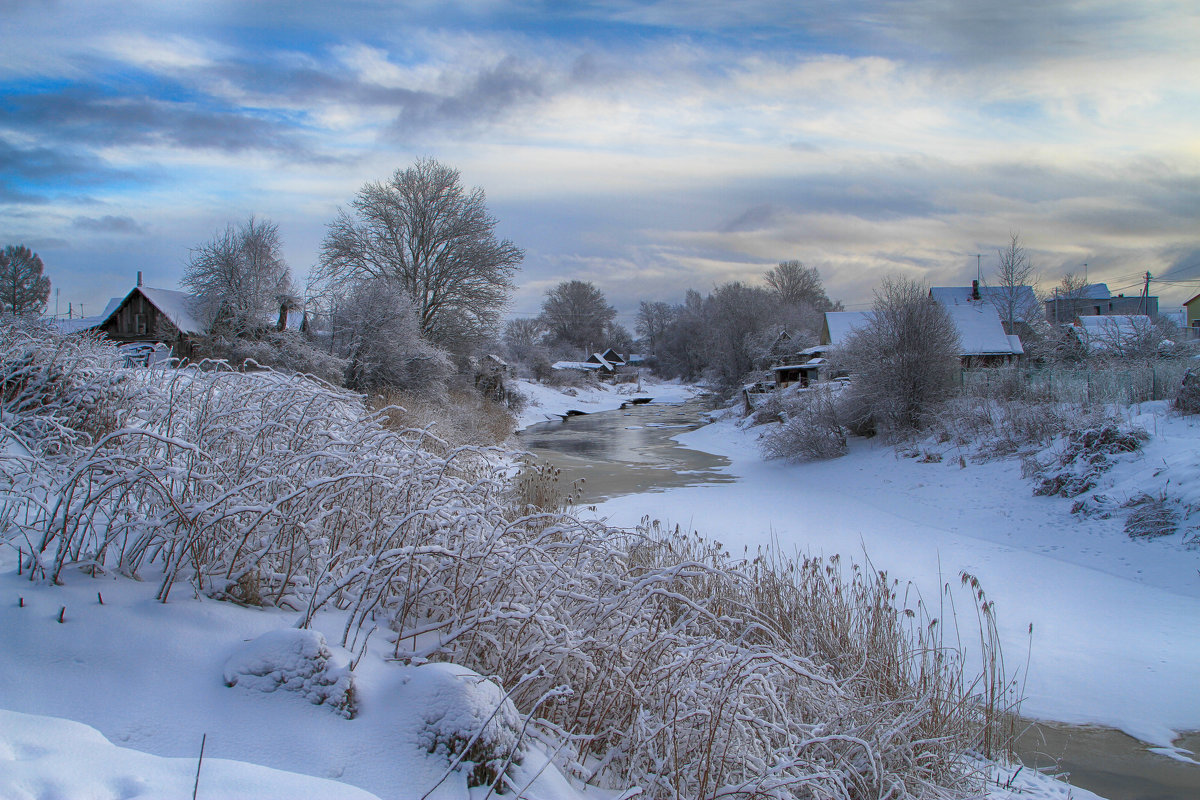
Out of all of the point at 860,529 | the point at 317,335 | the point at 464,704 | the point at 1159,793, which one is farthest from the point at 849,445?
the point at 464,704

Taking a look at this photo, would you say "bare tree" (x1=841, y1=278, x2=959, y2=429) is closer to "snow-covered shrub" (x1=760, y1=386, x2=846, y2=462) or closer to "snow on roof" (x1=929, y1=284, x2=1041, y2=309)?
"snow-covered shrub" (x1=760, y1=386, x2=846, y2=462)

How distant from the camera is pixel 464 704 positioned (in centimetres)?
253

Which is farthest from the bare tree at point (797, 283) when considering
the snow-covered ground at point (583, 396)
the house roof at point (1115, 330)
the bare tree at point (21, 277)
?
the bare tree at point (21, 277)

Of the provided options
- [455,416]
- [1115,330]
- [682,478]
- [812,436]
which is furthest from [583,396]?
[682,478]

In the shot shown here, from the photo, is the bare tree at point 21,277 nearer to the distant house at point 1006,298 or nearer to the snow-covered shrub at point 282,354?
the snow-covered shrub at point 282,354

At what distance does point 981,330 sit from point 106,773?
42.5 meters

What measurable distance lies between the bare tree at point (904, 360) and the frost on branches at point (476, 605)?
1739 centimetres

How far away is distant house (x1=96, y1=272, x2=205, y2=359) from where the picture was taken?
95.3ft

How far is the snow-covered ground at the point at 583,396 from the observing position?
140 ft

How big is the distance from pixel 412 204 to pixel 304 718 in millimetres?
33573

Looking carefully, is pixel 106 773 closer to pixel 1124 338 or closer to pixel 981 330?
pixel 1124 338

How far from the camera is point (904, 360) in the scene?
69.6 feet

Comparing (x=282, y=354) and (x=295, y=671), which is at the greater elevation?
(x=282, y=354)

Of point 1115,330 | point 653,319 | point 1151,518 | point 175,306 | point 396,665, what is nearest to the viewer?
point 396,665
